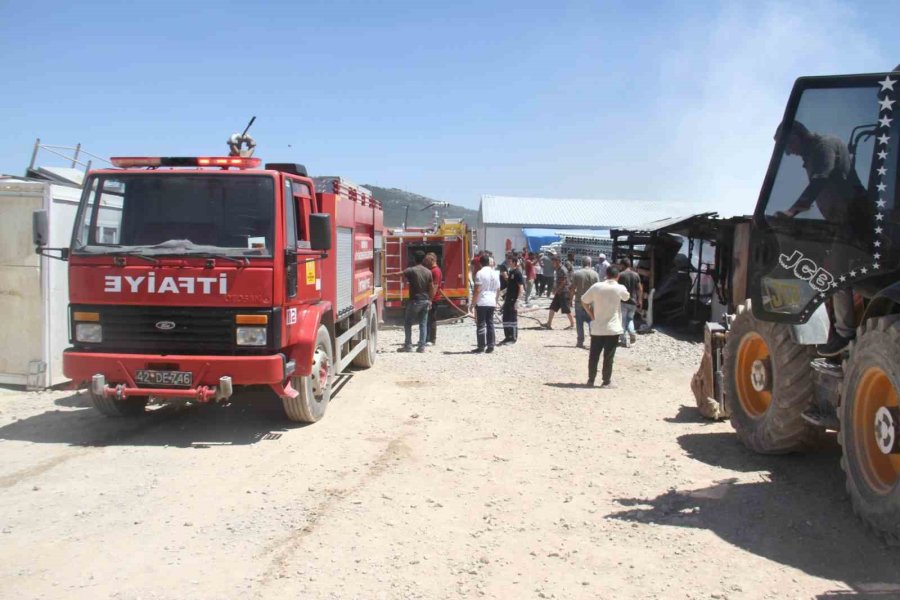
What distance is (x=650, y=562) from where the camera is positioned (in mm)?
4430

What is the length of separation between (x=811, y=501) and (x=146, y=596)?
4441mm

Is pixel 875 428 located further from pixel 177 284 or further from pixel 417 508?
pixel 177 284

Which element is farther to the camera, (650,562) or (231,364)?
(231,364)

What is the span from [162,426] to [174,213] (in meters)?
2.23

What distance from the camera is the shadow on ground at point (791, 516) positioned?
429 cm

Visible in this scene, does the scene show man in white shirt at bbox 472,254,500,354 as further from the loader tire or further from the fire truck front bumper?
the fire truck front bumper

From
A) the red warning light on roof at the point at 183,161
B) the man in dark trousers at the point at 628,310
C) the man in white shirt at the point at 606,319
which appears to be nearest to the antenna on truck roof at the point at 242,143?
the red warning light on roof at the point at 183,161

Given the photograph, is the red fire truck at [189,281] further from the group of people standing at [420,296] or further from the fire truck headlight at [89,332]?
the group of people standing at [420,296]

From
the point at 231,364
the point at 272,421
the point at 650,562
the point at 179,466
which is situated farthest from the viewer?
the point at 272,421

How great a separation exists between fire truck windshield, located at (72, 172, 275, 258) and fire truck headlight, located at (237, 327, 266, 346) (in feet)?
2.47

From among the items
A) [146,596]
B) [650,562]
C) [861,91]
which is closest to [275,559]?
[146,596]

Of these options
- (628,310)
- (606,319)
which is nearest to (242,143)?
(606,319)

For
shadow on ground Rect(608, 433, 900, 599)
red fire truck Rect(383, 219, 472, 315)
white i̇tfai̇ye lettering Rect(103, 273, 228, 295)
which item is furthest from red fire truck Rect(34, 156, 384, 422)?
red fire truck Rect(383, 219, 472, 315)

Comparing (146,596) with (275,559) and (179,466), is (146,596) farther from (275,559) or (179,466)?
(179,466)
